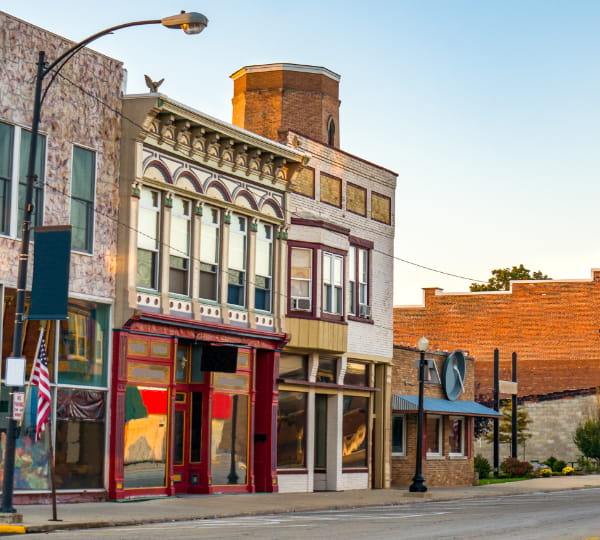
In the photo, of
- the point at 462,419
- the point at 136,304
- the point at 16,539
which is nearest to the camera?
the point at 16,539

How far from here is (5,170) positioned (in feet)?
81.1

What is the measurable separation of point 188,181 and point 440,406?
1596 cm

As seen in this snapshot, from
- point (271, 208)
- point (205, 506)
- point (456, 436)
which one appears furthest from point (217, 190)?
point (456, 436)

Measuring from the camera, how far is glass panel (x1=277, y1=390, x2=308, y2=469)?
33.9 metres

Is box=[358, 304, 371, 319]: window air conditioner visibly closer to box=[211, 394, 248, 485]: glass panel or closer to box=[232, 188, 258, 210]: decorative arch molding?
box=[232, 188, 258, 210]: decorative arch molding

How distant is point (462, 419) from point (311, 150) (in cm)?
1453

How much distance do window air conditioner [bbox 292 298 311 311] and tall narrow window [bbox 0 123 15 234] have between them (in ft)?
38.7

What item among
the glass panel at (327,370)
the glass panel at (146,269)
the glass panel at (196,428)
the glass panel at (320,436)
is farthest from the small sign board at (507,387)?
the glass panel at (146,269)

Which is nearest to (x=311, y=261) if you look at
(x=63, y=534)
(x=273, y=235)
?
(x=273, y=235)

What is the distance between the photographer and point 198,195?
30.0 meters

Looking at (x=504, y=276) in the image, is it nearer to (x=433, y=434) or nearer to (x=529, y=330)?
(x=529, y=330)

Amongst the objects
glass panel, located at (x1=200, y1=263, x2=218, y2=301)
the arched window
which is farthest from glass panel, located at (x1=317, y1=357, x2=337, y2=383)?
the arched window

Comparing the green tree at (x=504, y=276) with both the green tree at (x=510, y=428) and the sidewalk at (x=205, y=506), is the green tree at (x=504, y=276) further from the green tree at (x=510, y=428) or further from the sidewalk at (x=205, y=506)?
the sidewalk at (x=205, y=506)

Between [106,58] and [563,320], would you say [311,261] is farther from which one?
[563,320]
